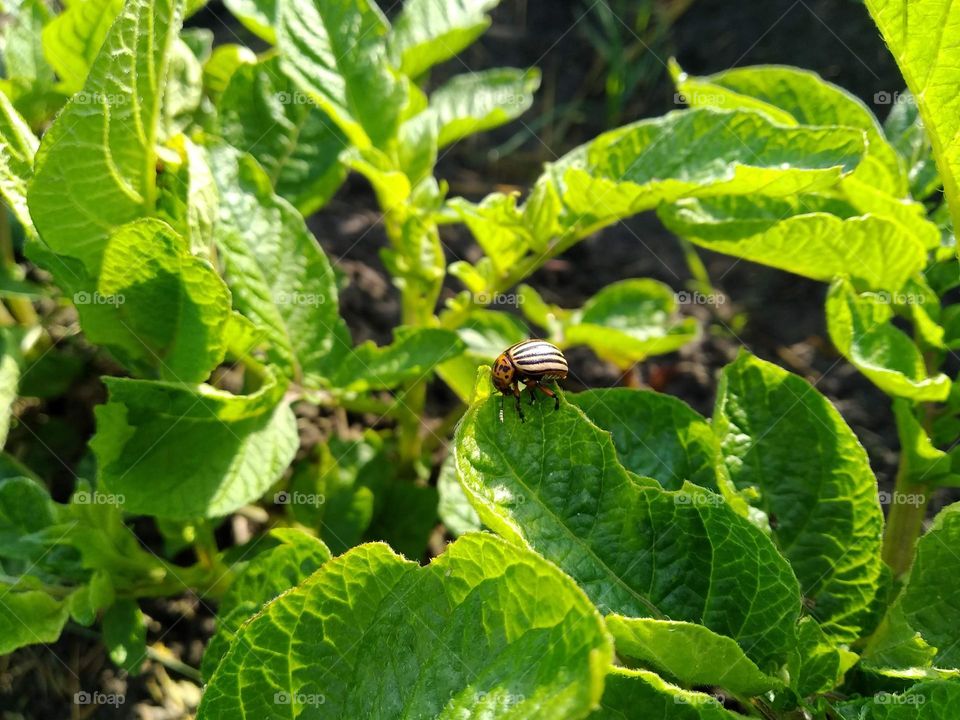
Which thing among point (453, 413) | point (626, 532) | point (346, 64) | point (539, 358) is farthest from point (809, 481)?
point (346, 64)

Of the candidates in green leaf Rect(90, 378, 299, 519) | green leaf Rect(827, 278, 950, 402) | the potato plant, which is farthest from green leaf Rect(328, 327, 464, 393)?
green leaf Rect(827, 278, 950, 402)

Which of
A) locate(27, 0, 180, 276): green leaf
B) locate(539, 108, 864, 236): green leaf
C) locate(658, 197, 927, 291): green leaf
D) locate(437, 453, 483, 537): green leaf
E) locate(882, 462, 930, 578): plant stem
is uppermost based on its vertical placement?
locate(27, 0, 180, 276): green leaf

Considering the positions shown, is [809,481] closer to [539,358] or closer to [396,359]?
[539,358]

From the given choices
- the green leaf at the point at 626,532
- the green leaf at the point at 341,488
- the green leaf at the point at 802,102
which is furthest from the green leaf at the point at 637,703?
the green leaf at the point at 802,102

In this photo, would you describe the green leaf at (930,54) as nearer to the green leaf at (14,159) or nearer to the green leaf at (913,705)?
the green leaf at (913,705)

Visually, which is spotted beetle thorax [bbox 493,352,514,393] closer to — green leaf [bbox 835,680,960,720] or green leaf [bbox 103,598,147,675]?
green leaf [bbox 835,680,960,720]

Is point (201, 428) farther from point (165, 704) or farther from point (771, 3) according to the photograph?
point (771, 3)
